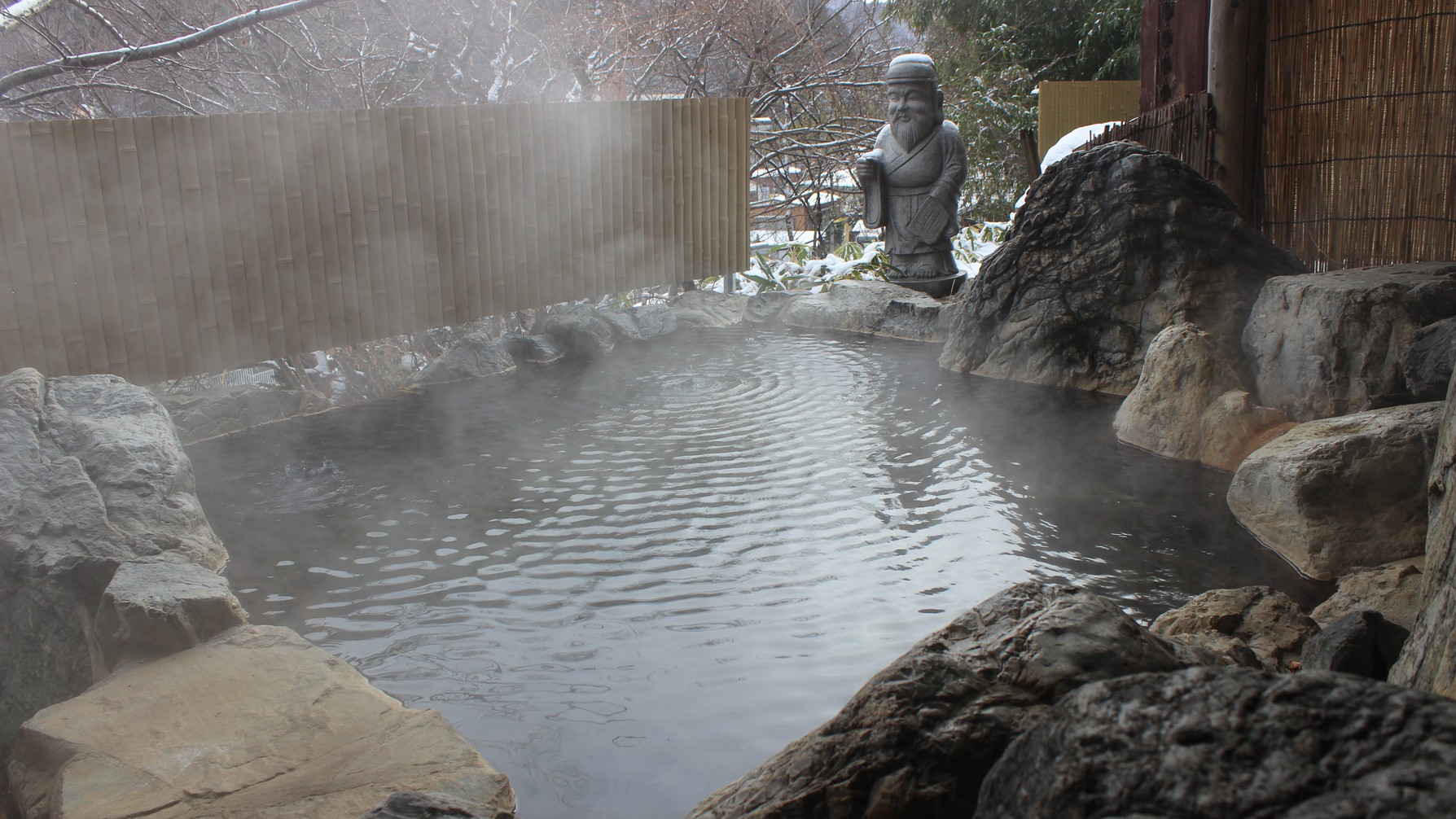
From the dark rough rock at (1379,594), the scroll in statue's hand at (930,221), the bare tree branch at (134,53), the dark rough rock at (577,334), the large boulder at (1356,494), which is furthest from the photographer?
the scroll in statue's hand at (930,221)

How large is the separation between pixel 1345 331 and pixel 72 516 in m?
4.92

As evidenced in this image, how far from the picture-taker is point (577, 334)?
7324 mm

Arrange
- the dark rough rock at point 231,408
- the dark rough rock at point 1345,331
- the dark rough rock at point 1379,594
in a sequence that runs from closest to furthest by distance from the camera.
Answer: the dark rough rock at point 1379,594 → the dark rough rock at point 1345,331 → the dark rough rock at point 231,408

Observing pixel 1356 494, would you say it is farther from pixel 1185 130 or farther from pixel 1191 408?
pixel 1185 130

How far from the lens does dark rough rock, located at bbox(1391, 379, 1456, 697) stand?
168 cm

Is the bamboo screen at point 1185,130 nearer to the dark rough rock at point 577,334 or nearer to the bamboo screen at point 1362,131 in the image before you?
the bamboo screen at point 1362,131

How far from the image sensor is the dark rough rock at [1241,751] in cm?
102

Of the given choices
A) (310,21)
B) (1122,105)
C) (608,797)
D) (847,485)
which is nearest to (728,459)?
(847,485)

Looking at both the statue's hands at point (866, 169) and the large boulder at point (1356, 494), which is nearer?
the large boulder at point (1356, 494)

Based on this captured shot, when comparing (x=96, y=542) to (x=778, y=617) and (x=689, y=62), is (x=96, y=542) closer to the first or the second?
(x=778, y=617)

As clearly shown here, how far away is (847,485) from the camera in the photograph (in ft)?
14.4

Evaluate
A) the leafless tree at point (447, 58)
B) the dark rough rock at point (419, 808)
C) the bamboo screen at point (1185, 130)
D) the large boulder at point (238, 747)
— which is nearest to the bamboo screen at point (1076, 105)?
the leafless tree at point (447, 58)

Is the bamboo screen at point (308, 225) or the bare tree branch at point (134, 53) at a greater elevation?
the bare tree branch at point (134, 53)

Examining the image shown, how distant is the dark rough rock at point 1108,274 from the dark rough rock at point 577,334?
2.40 metres
